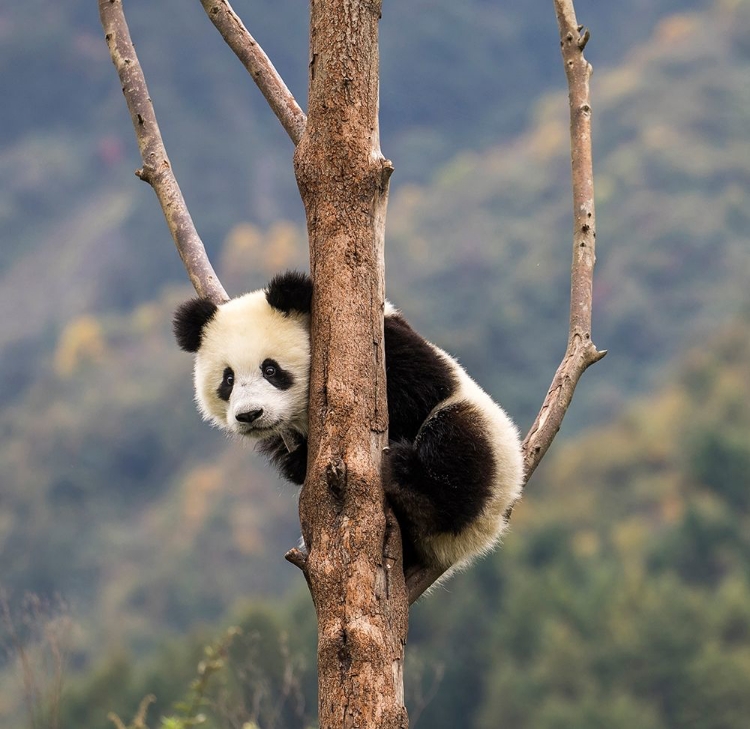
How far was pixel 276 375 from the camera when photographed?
13.6 ft

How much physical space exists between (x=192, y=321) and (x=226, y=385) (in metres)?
0.27

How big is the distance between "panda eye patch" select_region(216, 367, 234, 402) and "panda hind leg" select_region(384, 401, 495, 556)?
709 millimetres

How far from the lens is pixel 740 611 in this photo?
33.1m

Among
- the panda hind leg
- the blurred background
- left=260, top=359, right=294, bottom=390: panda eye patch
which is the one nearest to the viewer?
the panda hind leg

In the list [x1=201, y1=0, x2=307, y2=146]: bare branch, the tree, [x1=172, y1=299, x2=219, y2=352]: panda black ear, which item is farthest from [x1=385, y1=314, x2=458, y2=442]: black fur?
[x1=201, y1=0, x2=307, y2=146]: bare branch

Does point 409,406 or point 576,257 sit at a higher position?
point 576,257

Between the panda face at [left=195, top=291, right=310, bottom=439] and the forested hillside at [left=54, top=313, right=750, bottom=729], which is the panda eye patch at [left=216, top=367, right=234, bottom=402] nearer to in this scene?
→ the panda face at [left=195, top=291, right=310, bottom=439]

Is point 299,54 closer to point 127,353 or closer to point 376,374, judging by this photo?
point 127,353

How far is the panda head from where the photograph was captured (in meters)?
4.06

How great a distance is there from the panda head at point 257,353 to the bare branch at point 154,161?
0.35 feet

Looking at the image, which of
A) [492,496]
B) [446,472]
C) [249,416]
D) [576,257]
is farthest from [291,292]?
[576,257]

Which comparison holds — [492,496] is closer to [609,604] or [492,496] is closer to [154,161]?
[154,161]

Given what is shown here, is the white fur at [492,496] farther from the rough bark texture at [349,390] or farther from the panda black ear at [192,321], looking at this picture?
the panda black ear at [192,321]

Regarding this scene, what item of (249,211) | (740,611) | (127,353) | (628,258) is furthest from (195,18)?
(740,611)
